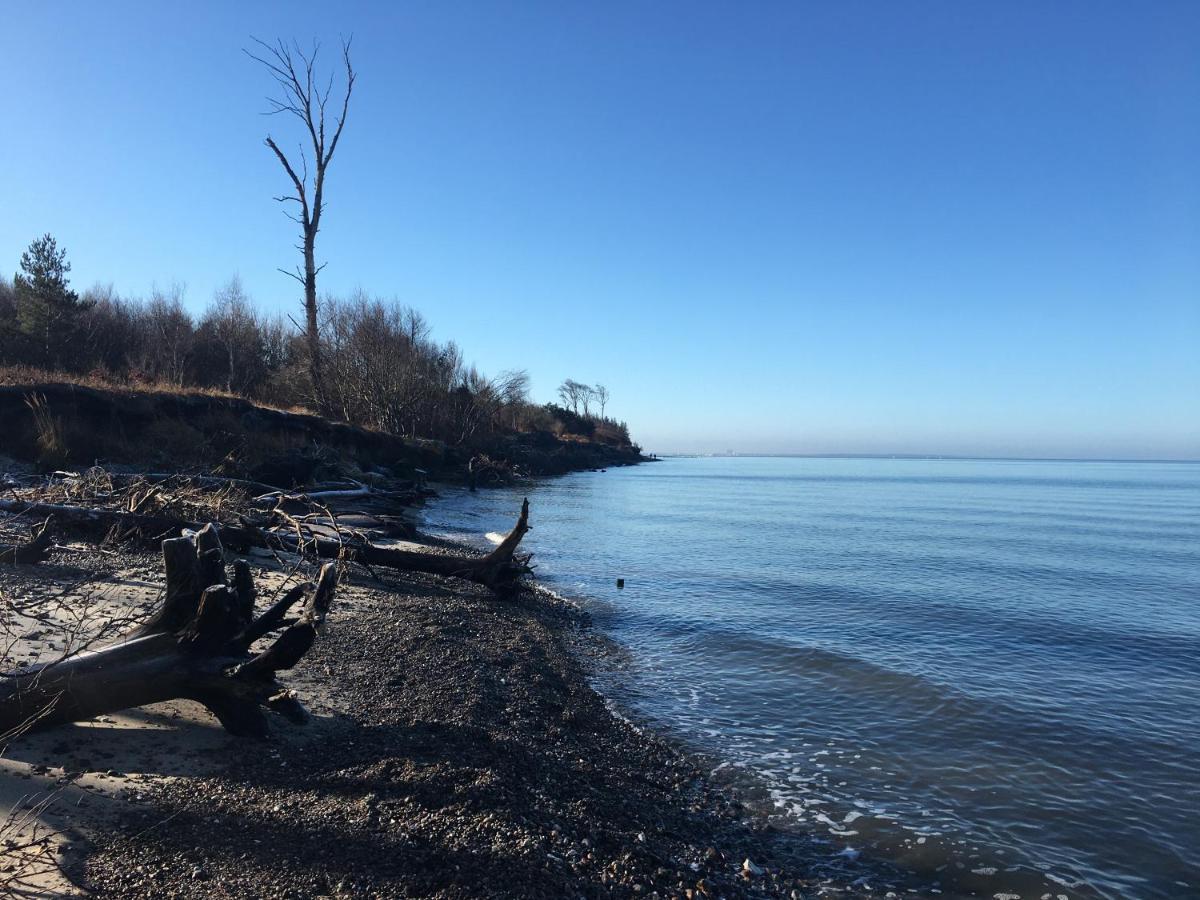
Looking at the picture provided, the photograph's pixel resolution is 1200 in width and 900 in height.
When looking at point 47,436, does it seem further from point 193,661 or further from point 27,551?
point 193,661

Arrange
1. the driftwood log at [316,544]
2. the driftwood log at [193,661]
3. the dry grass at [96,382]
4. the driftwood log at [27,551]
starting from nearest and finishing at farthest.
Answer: the driftwood log at [193,661] < the driftwood log at [27,551] < the driftwood log at [316,544] < the dry grass at [96,382]

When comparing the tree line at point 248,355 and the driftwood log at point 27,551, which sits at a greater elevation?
the tree line at point 248,355

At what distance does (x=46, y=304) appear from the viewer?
3047cm

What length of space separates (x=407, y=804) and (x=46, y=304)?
3641cm

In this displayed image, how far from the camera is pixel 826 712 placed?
9.05 meters

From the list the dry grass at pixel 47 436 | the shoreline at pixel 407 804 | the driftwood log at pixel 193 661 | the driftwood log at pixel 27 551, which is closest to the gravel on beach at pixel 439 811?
the shoreline at pixel 407 804

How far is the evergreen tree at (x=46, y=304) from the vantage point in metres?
30.1

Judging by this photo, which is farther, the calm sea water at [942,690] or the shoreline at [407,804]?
the calm sea water at [942,690]

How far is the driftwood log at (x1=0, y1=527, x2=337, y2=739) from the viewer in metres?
4.98

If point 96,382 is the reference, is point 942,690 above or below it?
below

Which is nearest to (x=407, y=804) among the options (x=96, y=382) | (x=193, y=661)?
(x=193, y=661)

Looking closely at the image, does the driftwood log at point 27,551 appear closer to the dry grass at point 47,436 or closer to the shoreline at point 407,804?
the shoreline at point 407,804

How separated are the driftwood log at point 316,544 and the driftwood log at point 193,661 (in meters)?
3.36

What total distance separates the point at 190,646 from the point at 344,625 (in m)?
4.25
